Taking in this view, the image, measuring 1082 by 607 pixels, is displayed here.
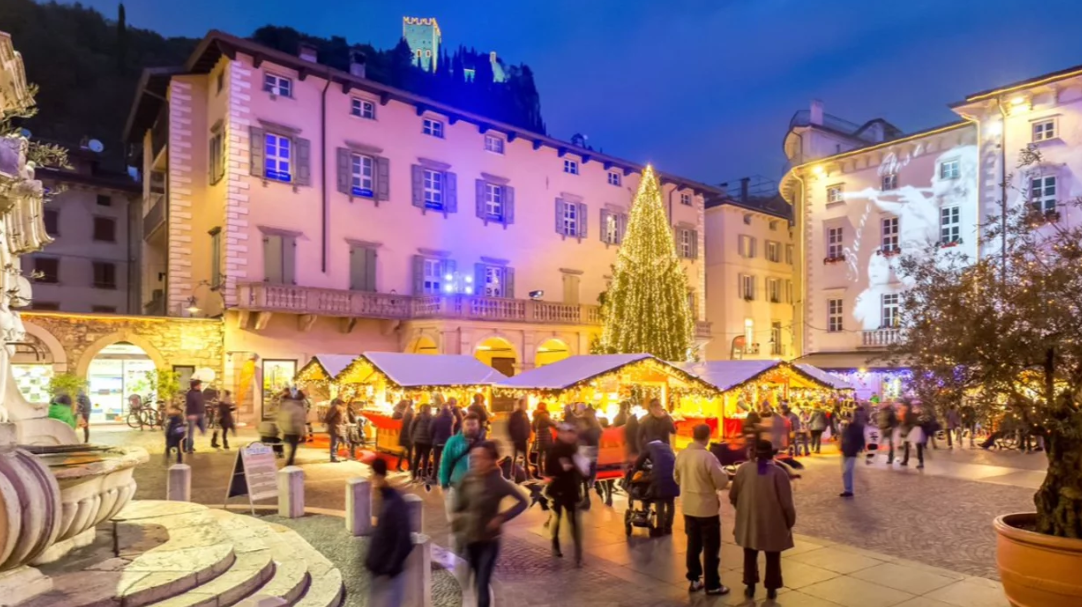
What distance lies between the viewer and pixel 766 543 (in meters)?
6.82

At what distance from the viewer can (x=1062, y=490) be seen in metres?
6.11

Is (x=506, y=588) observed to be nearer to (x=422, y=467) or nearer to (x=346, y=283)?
(x=422, y=467)

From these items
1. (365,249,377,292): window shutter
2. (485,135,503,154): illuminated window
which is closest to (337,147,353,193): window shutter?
(365,249,377,292): window shutter

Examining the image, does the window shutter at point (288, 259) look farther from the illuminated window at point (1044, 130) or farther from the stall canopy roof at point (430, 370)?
the illuminated window at point (1044, 130)

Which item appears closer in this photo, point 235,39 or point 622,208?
point 235,39

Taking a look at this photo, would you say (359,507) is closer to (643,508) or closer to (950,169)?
(643,508)

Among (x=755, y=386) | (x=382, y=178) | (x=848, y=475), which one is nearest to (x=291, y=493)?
(x=848, y=475)

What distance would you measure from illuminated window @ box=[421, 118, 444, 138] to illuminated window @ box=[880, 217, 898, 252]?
62.3 feet

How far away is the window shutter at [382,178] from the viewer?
28.4 m

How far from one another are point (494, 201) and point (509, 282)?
11.9 ft

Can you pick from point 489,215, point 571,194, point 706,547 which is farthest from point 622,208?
point 706,547

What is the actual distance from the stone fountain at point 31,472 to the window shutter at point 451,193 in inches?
795

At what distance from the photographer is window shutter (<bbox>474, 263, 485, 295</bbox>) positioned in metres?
31.4

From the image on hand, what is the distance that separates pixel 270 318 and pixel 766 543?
70.9 feet
